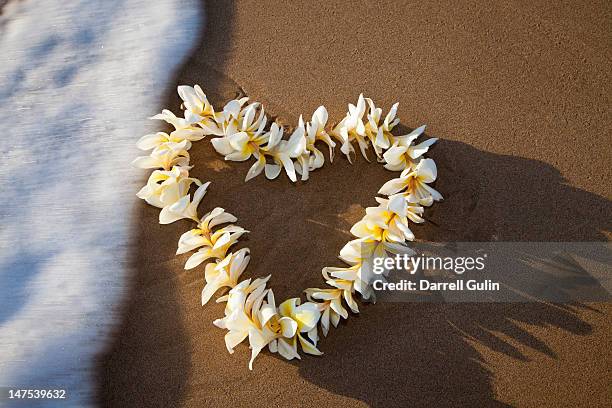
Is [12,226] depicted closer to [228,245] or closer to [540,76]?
[228,245]

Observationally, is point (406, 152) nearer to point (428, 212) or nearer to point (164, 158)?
point (428, 212)

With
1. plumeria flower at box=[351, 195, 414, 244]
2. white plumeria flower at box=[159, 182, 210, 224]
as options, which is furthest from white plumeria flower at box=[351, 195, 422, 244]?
white plumeria flower at box=[159, 182, 210, 224]

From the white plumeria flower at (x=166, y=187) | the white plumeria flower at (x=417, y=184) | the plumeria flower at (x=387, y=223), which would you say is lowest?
the white plumeria flower at (x=166, y=187)

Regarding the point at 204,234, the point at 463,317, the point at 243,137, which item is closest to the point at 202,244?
the point at 204,234

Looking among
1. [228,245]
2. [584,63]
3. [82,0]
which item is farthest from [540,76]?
[82,0]

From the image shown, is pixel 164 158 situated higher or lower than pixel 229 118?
lower

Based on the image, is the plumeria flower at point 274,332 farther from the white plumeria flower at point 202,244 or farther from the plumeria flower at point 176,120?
the plumeria flower at point 176,120

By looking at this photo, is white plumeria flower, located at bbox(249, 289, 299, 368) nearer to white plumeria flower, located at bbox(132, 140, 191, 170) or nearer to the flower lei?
the flower lei

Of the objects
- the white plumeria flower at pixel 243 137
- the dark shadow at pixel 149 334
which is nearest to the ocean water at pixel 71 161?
the dark shadow at pixel 149 334
